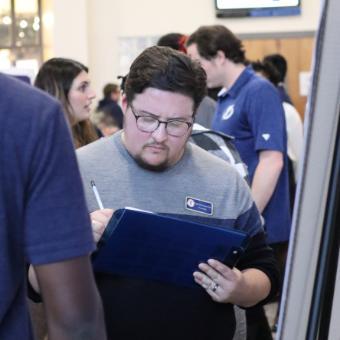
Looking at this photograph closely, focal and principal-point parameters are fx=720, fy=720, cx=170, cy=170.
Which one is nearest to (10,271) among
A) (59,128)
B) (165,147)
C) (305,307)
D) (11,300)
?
(11,300)

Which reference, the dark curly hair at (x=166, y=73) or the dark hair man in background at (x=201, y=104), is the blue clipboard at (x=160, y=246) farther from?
the dark hair man in background at (x=201, y=104)

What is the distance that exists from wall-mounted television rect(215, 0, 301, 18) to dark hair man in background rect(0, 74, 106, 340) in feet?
23.8

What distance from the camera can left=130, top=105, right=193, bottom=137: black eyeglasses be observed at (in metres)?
1.59

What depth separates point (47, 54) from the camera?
27.5 feet

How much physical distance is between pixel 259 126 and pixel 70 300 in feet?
5.88

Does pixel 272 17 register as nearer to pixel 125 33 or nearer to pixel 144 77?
pixel 125 33

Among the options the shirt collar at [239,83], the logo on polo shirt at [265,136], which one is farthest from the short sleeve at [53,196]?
the shirt collar at [239,83]

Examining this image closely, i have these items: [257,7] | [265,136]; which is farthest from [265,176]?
[257,7]

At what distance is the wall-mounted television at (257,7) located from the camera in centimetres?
791

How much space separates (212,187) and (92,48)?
674cm

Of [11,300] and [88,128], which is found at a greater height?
[11,300]

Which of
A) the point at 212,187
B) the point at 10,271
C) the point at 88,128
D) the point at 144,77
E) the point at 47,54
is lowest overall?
the point at 47,54

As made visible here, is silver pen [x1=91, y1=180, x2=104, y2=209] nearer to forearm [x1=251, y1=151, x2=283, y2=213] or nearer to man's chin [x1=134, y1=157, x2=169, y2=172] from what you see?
man's chin [x1=134, y1=157, x2=169, y2=172]

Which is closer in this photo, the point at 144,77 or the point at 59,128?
the point at 59,128
